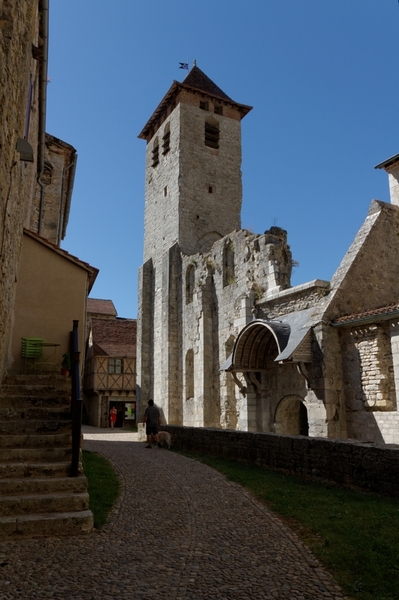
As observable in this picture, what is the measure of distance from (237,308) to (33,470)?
1309 centimetres

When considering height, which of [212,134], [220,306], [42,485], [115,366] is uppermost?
[212,134]

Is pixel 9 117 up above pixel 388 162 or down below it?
below

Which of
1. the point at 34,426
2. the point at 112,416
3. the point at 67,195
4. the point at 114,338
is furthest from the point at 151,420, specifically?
the point at 114,338

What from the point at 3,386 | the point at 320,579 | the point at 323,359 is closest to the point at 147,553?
the point at 320,579

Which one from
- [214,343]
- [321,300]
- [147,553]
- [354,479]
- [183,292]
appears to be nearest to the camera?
[147,553]

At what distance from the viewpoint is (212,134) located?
84.7 ft

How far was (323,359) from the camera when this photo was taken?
36.7ft

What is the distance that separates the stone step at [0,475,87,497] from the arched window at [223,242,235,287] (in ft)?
47.8

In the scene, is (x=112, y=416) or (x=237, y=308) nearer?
(x=237, y=308)

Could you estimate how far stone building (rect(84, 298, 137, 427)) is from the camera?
88.0 feet

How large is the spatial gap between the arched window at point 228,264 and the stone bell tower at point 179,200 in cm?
398

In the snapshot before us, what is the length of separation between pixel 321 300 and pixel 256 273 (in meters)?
4.54

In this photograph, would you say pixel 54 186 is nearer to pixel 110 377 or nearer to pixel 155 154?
pixel 155 154

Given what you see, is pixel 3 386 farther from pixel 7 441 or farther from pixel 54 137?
pixel 54 137
